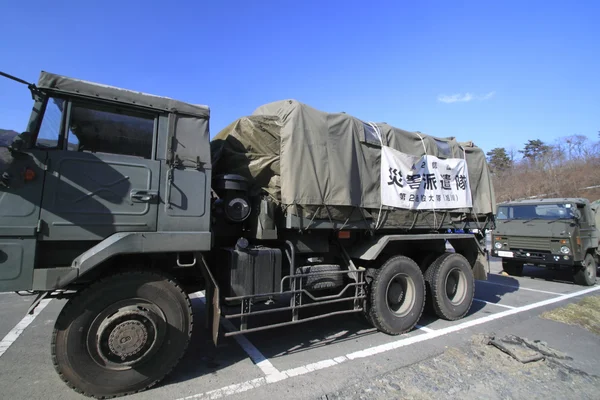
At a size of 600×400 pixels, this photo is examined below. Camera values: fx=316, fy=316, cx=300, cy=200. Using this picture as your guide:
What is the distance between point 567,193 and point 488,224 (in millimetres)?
37804

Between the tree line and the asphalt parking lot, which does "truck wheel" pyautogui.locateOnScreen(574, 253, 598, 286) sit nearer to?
the asphalt parking lot

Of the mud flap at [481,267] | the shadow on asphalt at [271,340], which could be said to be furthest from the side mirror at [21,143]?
the mud flap at [481,267]

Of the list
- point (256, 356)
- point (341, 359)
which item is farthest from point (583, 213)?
point (256, 356)

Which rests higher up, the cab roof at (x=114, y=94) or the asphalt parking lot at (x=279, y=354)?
the cab roof at (x=114, y=94)

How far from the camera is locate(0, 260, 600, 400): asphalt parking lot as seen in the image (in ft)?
10.3

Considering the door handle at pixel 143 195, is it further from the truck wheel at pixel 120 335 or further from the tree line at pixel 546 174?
the tree line at pixel 546 174

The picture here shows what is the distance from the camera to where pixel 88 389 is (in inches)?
112

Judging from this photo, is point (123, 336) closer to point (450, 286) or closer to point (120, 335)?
point (120, 335)

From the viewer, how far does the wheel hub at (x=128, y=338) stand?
9.53ft

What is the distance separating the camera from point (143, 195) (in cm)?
312

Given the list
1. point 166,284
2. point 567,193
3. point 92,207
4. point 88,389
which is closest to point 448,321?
point 166,284

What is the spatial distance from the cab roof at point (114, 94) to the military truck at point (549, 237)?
1001 cm

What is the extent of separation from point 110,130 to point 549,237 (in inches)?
445

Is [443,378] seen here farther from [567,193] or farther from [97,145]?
[567,193]
